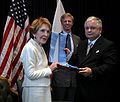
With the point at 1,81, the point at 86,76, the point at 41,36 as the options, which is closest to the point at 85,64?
the point at 86,76

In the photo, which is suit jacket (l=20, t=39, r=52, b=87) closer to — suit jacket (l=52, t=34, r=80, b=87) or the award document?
the award document

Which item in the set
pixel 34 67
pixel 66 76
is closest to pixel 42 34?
pixel 34 67

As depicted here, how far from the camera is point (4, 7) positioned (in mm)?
6367

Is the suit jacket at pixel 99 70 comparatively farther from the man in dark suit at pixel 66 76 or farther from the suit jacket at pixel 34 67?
the man in dark suit at pixel 66 76

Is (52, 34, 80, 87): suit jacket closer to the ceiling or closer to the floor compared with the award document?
closer to the floor

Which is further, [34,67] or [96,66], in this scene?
[96,66]

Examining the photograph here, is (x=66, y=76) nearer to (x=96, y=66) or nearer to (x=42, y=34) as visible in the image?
(x=96, y=66)

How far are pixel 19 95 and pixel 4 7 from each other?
7.77 ft

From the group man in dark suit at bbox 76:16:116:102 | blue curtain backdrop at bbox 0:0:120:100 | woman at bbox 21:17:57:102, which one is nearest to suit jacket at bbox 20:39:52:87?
woman at bbox 21:17:57:102

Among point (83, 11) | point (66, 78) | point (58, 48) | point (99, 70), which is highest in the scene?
point (83, 11)

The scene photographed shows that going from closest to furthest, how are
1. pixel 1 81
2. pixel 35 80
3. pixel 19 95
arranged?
pixel 35 80 → pixel 1 81 → pixel 19 95

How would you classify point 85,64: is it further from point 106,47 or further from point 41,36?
point 41,36

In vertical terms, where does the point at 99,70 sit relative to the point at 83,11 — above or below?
below

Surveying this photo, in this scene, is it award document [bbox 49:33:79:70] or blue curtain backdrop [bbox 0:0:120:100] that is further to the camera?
blue curtain backdrop [bbox 0:0:120:100]
